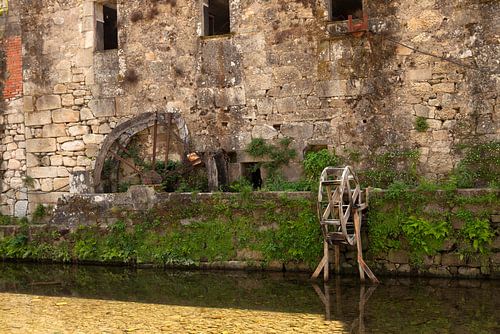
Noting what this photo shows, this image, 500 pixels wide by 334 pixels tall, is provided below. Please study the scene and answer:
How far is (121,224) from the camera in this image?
32.6ft

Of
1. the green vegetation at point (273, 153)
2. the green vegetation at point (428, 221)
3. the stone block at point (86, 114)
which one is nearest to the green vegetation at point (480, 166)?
the green vegetation at point (428, 221)

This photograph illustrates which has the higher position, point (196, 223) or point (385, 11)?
point (385, 11)

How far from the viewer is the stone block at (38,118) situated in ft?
40.4

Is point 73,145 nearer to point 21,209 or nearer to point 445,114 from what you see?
point 21,209

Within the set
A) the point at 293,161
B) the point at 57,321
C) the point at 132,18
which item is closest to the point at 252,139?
the point at 293,161

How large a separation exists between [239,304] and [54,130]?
23.0ft

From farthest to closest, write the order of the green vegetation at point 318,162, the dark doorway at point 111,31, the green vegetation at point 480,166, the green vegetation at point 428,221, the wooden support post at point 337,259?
the dark doorway at point 111,31, the green vegetation at point 318,162, the green vegetation at point 480,166, the wooden support post at point 337,259, the green vegetation at point 428,221

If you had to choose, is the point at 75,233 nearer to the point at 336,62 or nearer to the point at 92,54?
the point at 92,54

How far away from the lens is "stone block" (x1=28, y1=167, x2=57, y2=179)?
481 inches

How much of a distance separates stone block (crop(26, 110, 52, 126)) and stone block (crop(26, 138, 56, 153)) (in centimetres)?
37

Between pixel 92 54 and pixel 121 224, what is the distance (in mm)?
4036

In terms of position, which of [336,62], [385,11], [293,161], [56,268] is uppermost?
[385,11]

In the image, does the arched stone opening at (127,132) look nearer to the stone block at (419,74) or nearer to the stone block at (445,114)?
the stone block at (419,74)

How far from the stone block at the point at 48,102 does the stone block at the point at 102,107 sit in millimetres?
830
